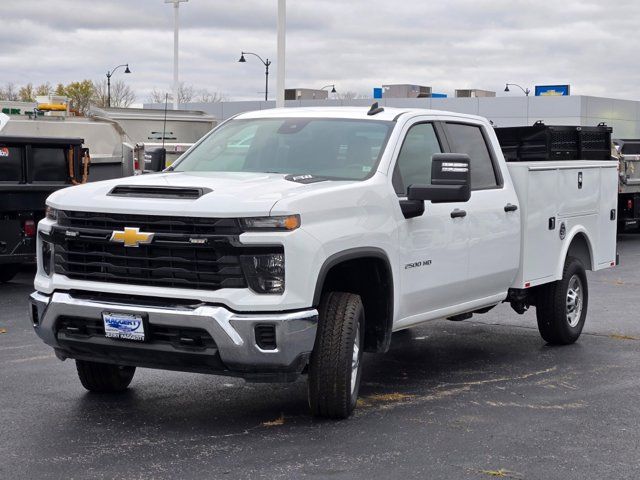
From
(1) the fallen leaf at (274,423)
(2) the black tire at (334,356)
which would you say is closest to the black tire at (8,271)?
(1) the fallen leaf at (274,423)

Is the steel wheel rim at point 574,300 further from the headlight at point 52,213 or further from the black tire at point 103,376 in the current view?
the headlight at point 52,213

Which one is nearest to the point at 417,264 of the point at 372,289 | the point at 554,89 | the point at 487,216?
the point at 372,289

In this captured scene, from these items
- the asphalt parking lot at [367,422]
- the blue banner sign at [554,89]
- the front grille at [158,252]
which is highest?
the blue banner sign at [554,89]

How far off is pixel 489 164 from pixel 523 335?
2.44m

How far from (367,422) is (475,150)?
2.82 meters

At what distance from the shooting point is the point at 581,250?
1051 centimetres

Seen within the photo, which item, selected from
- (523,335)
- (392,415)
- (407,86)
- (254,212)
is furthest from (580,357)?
(407,86)

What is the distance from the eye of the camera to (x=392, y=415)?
7180 millimetres

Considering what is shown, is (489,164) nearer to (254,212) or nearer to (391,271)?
(391,271)

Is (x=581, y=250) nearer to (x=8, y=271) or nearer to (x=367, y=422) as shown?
(x=367, y=422)

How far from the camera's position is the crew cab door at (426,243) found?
755 cm

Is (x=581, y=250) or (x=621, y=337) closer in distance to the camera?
(x=581, y=250)

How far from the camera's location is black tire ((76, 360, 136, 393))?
7.61 meters

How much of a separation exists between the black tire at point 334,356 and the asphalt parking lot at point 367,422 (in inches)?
5.4
